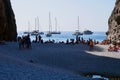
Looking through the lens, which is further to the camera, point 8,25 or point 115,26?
point 115,26

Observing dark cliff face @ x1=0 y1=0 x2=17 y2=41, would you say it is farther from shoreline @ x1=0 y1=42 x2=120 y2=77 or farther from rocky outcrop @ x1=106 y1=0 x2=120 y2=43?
shoreline @ x1=0 y1=42 x2=120 y2=77

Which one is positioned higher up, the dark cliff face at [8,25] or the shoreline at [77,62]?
the dark cliff face at [8,25]

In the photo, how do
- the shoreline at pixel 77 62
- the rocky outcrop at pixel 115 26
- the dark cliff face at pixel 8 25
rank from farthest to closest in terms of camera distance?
the rocky outcrop at pixel 115 26 < the dark cliff face at pixel 8 25 < the shoreline at pixel 77 62

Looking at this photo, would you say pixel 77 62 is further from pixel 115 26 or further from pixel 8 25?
pixel 115 26

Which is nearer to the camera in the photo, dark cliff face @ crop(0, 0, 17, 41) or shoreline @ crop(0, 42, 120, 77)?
shoreline @ crop(0, 42, 120, 77)

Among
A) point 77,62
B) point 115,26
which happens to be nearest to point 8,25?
point 115,26

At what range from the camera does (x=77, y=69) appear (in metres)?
38.7

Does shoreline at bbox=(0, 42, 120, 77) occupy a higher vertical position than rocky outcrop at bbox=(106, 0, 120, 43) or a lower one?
lower

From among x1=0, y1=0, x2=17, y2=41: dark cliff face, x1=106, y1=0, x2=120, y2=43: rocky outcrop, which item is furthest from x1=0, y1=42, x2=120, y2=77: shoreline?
x1=106, y1=0, x2=120, y2=43: rocky outcrop

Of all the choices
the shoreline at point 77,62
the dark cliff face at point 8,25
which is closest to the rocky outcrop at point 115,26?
the dark cliff face at point 8,25

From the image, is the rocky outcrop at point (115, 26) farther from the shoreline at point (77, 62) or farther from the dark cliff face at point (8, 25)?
the shoreline at point (77, 62)

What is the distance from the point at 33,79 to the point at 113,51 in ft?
111

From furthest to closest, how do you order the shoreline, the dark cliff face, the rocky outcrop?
the rocky outcrop, the dark cliff face, the shoreline

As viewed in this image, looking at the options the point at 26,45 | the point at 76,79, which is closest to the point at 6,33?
the point at 26,45
